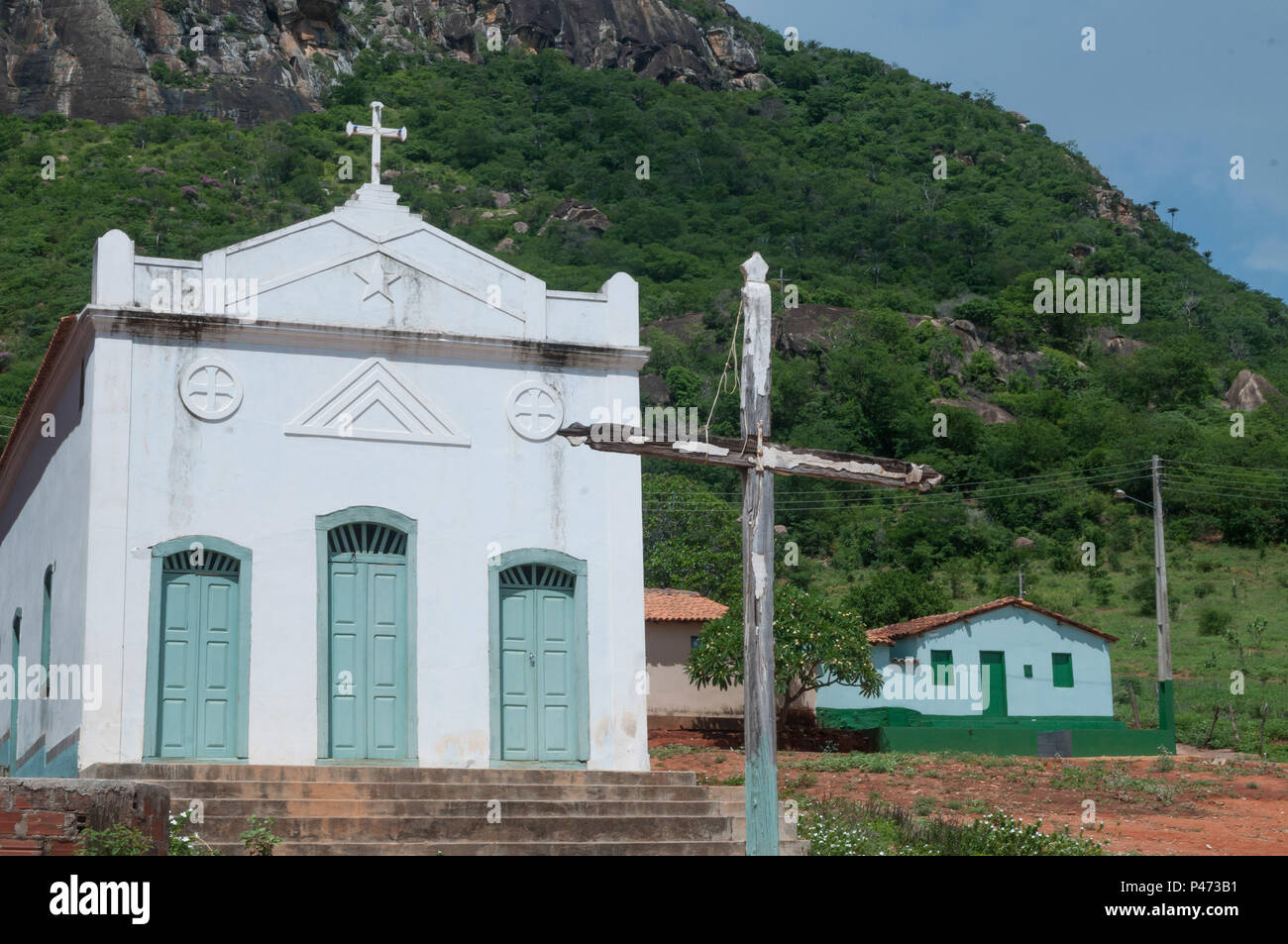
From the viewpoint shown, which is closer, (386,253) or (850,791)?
(386,253)

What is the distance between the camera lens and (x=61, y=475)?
16.1 meters

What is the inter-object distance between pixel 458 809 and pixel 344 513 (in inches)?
134

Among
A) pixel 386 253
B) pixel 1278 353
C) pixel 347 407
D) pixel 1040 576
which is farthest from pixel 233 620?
pixel 1278 353

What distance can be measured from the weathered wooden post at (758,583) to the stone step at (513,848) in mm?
3162

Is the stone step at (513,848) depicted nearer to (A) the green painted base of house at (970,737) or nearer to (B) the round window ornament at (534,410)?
(B) the round window ornament at (534,410)

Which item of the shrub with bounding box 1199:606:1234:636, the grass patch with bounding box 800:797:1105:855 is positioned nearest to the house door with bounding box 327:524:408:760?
the grass patch with bounding box 800:797:1105:855

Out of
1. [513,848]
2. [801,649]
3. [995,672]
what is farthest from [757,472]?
[995,672]

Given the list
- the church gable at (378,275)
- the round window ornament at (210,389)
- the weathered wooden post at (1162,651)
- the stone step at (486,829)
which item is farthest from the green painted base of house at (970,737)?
the round window ornament at (210,389)

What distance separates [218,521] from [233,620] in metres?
0.94

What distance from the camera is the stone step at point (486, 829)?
12047 mm

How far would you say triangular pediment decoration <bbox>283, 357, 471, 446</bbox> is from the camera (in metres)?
15.0

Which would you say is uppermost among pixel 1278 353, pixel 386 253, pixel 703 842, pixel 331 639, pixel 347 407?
pixel 1278 353
